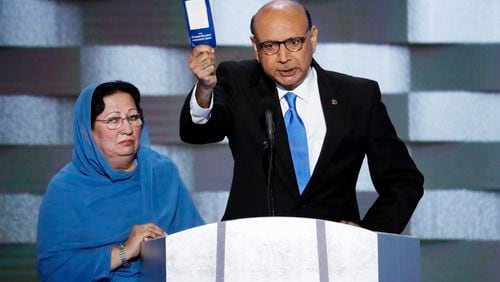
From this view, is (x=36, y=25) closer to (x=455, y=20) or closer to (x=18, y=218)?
(x=18, y=218)

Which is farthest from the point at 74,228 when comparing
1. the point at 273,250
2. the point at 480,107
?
the point at 480,107

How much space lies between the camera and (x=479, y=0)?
3.97 metres

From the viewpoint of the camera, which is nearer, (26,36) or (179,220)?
(179,220)

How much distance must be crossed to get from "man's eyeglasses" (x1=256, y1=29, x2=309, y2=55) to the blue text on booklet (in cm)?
30

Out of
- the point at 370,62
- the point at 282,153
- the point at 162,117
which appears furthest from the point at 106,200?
the point at 370,62

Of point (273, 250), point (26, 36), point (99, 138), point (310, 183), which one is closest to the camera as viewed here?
point (273, 250)

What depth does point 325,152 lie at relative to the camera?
2586 mm

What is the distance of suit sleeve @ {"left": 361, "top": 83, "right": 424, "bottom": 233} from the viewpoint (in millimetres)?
2645

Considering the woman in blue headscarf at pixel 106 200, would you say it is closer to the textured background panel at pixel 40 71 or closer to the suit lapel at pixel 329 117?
the suit lapel at pixel 329 117

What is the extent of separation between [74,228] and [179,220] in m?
A: 0.34

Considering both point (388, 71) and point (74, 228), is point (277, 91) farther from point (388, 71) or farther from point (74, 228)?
point (388, 71)

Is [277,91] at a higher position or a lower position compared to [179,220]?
higher

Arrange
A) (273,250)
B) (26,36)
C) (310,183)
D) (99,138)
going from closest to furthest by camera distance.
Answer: (273,250), (310,183), (99,138), (26,36)

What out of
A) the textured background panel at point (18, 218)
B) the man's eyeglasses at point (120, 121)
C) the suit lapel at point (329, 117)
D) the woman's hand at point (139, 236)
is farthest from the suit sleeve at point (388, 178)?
the textured background panel at point (18, 218)
